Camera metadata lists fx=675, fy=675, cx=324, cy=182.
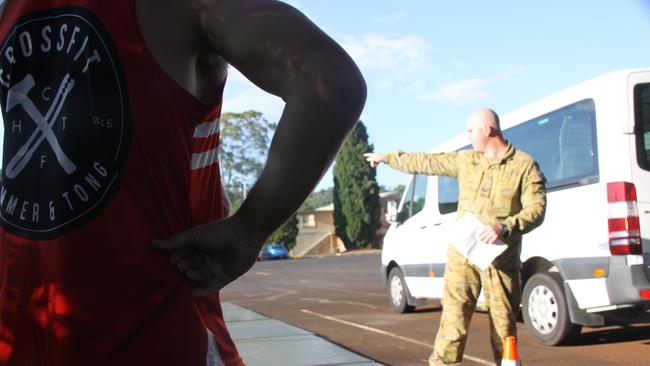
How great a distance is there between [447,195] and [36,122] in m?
7.38

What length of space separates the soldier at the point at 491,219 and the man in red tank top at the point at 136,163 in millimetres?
3091

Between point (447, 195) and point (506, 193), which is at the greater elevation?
point (447, 195)

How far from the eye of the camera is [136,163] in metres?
1.18

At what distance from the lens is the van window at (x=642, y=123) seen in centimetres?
569

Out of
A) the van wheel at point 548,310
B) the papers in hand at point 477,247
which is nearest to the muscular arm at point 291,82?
the papers in hand at point 477,247

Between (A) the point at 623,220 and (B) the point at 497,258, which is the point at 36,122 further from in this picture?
(A) the point at 623,220

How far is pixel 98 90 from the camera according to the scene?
120 centimetres

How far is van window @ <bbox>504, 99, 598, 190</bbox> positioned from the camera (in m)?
6.05

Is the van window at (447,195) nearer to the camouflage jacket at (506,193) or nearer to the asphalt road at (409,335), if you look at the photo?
the asphalt road at (409,335)

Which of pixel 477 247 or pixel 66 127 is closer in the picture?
pixel 66 127

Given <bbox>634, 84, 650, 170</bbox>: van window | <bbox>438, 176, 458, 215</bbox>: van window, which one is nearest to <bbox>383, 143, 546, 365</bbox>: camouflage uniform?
<bbox>634, 84, 650, 170</bbox>: van window

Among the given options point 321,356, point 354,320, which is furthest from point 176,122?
point 354,320

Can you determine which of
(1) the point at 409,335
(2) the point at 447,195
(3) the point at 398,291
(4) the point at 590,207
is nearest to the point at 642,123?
(4) the point at 590,207

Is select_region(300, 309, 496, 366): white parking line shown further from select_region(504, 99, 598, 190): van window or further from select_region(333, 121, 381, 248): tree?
select_region(333, 121, 381, 248): tree
